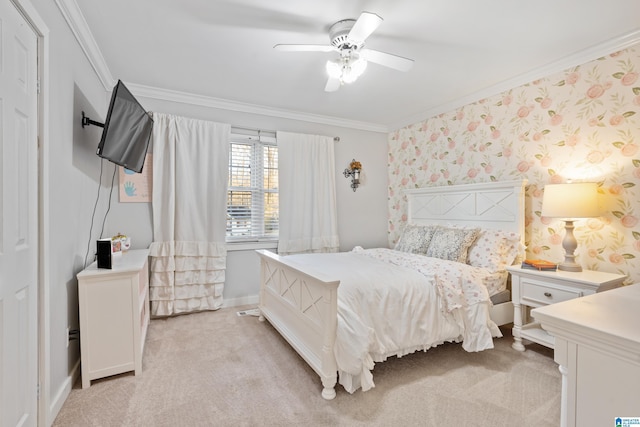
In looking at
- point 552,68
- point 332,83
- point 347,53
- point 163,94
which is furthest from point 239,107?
point 552,68

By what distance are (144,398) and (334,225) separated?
2855 mm

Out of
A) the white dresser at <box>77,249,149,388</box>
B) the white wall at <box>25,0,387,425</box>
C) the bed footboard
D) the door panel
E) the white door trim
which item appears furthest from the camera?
the white dresser at <box>77,249,149,388</box>

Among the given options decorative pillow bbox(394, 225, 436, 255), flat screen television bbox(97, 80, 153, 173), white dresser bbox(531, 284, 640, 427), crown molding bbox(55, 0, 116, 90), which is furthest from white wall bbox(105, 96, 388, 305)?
white dresser bbox(531, 284, 640, 427)

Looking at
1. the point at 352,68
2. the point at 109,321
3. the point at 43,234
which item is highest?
the point at 352,68

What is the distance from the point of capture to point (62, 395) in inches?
70.1

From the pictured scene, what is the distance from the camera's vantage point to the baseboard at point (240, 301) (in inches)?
143

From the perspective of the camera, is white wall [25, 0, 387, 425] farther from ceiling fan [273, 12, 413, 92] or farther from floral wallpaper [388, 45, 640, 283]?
floral wallpaper [388, 45, 640, 283]

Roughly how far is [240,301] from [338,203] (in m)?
1.90

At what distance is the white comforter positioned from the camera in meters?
1.86

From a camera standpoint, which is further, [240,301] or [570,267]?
[240,301]

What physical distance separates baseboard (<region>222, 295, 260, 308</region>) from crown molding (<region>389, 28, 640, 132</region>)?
11.0 ft

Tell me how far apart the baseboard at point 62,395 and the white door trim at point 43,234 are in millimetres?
22

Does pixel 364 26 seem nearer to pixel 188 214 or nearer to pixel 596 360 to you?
pixel 596 360

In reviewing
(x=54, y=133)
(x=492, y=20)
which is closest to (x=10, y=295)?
(x=54, y=133)
